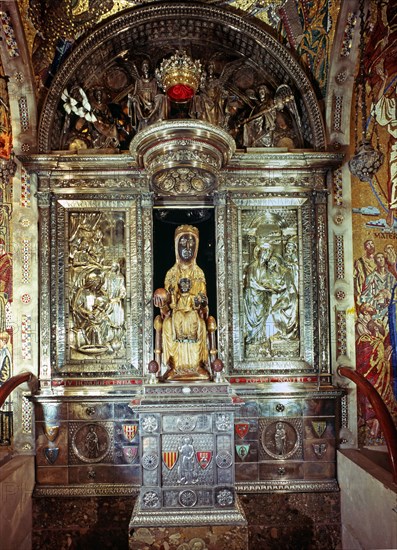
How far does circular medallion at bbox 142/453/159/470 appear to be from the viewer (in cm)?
534

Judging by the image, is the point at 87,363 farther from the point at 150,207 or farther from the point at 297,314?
the point at 297,314

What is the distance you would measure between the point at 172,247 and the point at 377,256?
271 centimetres

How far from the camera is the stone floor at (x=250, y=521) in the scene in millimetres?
6363

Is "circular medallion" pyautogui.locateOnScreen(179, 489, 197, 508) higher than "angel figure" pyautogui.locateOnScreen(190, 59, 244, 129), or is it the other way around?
"angel figure" pyautogui.locateOnScreen(190, 59, 244, 129)

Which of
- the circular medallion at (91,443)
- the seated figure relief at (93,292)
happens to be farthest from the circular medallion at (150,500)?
the seated figure relief at (93,292)

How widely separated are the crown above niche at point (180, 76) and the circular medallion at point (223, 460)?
14.5ft

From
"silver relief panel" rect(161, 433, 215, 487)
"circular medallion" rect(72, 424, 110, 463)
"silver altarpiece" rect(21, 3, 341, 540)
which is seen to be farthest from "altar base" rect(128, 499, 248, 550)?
"circular medallion" rect(72, 424, 110, 463)

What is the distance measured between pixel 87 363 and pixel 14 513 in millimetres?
1911

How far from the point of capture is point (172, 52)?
24.0ft

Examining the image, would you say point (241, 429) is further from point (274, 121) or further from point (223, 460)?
point (274, 121)

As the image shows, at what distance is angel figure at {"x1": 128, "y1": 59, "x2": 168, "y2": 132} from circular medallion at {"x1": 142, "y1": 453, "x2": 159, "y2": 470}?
4.25 metres

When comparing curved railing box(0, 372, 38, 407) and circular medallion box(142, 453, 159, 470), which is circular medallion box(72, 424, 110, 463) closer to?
curved railing box(0, 372, 38, 407)

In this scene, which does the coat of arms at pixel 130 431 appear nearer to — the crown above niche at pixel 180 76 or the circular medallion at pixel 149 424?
the circular medallion at pixel 149 424

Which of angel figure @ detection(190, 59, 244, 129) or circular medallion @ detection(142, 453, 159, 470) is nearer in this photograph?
circular medallion @ detection(142, 453, 159, 470)
